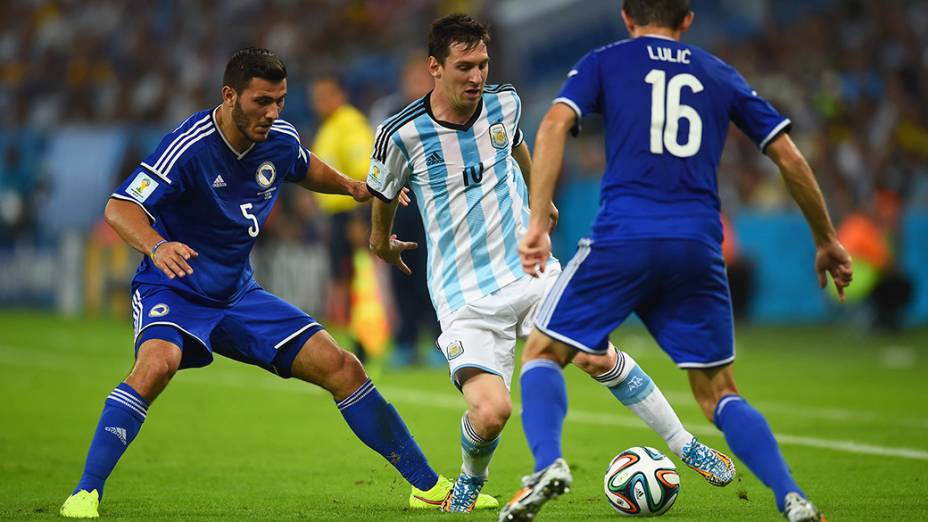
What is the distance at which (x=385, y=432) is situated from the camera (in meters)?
6.19

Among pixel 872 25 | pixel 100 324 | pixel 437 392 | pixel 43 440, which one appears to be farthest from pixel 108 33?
pixel 43 440

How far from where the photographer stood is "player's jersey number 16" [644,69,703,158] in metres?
4.91

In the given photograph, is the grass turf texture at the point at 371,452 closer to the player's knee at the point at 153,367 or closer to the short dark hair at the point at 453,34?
the player's knee at the point at 153,367

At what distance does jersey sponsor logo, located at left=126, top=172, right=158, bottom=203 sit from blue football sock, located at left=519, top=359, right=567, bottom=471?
1905 mm

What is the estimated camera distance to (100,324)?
2022 cm

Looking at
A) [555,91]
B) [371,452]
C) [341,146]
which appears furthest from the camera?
[555,91]

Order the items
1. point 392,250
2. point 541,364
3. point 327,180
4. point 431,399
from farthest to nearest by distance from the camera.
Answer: point 431,399 → point 327,180 → point 392,250 → point 541,364

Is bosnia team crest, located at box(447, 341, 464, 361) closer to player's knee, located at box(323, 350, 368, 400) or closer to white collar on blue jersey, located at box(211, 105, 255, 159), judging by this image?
player's knee, located at box(323, 350, 368, 400)

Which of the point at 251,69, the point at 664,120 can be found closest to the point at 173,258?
the point at 251,69

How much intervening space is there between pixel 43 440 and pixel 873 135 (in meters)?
13.1

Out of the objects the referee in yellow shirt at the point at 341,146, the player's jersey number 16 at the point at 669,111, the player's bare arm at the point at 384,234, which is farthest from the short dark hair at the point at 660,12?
the referee in yellow shirt at the point at 341,146

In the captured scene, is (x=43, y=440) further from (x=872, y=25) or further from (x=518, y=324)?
(x=872, y=25)

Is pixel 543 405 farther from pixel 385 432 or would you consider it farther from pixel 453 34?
pixel 453 34

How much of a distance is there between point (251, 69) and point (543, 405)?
79.5 inches
